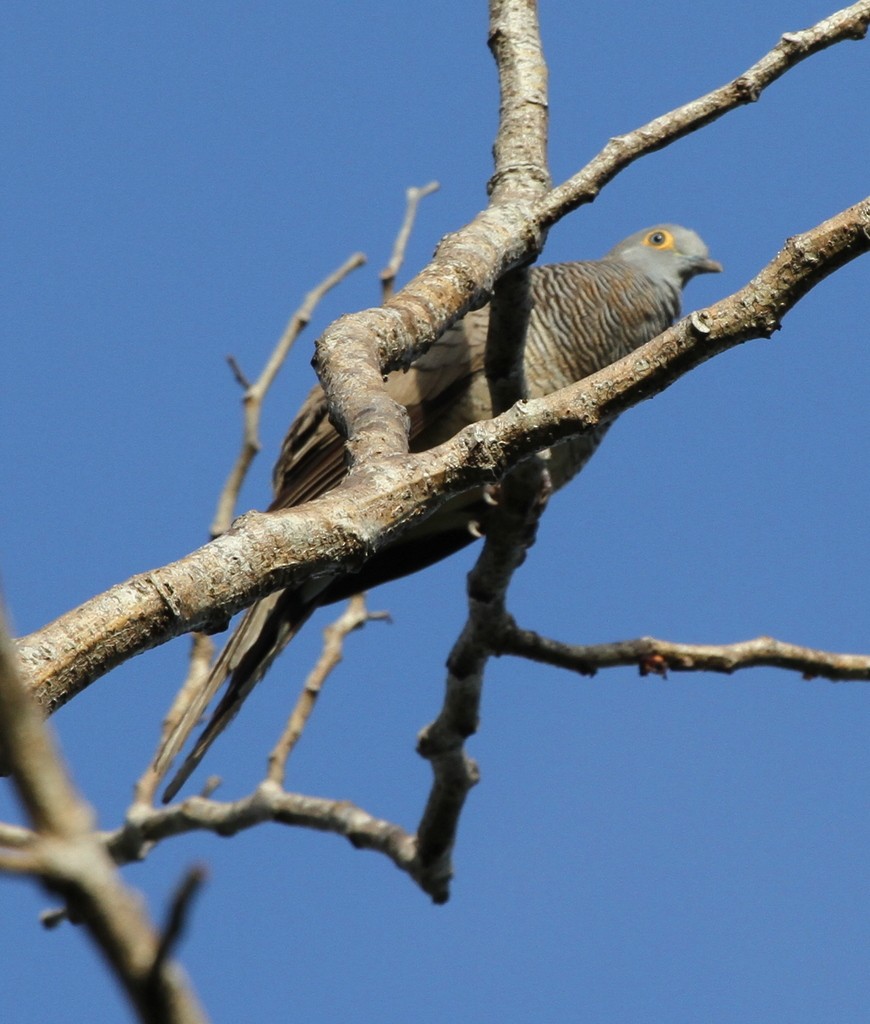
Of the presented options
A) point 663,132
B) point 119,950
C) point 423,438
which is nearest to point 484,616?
point 423,438

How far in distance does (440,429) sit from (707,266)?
2.35m

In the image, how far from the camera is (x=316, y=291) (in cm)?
564

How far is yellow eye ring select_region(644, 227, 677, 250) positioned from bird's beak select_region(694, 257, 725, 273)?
16cm

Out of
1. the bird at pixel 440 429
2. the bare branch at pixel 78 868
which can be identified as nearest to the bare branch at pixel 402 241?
the bird at pixel 440 429

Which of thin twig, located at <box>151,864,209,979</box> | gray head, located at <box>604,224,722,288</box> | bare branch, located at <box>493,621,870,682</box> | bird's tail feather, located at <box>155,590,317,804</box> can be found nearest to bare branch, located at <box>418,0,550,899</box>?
bare branch, located at <box>493,621,870,682</box>

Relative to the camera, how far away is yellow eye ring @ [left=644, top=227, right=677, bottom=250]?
24.4ft

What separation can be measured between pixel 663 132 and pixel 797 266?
1215mm

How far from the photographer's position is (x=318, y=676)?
5.64 metres

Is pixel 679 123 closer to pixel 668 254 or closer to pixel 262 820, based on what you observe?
pixel 262 820

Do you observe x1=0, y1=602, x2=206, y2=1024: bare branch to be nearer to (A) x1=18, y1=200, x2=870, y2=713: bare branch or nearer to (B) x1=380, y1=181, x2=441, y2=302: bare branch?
(A) x1=18, y1=200, x2=870, y2=713: bare branch

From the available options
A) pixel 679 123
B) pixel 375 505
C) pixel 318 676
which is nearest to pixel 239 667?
pixel 318 676

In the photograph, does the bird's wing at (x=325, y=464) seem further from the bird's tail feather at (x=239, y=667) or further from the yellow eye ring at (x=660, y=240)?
the yellow eye ring at (x=660, y=240)

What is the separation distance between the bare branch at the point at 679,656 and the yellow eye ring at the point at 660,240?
3294mm

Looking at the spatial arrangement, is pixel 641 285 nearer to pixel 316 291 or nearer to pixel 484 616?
pixel 316 291
